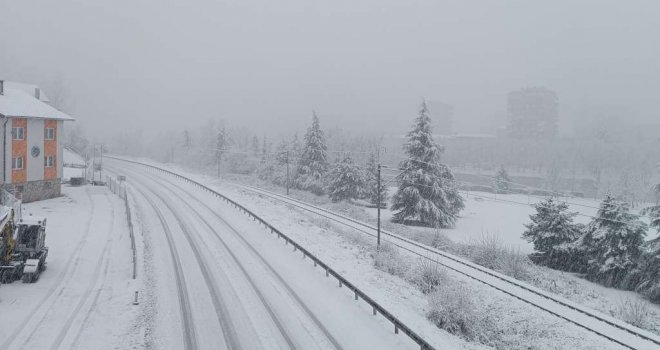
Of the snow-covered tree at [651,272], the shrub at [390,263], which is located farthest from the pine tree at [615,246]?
the shrub at [390,263]

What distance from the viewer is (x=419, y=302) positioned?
19.7m

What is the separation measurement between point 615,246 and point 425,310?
16.6 meters

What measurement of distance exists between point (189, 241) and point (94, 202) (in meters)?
20.7

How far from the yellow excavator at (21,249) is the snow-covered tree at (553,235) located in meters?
30.7

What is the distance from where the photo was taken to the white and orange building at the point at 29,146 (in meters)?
38.4

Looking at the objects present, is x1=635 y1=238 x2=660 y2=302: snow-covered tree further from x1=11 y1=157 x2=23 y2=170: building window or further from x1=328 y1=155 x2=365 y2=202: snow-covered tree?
x1=11 y1=157 x2=23 y2=170: building window

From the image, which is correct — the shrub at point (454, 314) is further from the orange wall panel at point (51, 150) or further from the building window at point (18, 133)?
the orange wall panel at point (51, 150)

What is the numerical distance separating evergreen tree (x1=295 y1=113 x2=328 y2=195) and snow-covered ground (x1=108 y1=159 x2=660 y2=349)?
3995 centimetres

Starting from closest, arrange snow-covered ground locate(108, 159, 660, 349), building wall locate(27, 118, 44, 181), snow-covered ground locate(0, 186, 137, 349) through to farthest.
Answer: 1. snow-covered ground locate(0, 186, 137, 349)
2. snow-covered ground locate(108, 159, 660, 349)
3. building wall locate(27, 118, 44, 181)

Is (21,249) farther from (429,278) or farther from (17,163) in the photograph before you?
(17,163)

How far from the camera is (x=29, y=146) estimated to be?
41000 mm

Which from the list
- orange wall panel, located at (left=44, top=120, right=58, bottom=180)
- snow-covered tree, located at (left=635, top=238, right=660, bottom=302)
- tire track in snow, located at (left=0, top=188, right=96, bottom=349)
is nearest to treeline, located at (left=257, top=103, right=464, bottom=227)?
snow-covered tree, located at (left=635, top=238, right=660, bottom=302)

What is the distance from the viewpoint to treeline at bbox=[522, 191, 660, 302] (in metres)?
24.7

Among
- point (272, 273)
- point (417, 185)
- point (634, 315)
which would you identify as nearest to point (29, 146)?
point (272, 273)
